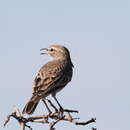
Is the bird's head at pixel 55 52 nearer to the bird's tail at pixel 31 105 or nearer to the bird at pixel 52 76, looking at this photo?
the bird at pixel 52 76

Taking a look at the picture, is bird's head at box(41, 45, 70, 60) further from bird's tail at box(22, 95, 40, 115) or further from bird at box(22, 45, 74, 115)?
bird's tail at box(22, 95, 40, 115)

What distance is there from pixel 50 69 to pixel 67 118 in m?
5.10

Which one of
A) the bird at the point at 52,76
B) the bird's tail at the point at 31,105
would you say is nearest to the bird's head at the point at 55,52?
the bird at the point at 52,76

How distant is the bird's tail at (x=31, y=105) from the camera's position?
8.83 m

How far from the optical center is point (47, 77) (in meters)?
10.4

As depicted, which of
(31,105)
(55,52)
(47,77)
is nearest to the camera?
(31,105)

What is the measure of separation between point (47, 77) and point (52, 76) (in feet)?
0.79

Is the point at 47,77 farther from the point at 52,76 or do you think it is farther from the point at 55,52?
the point at 55,52

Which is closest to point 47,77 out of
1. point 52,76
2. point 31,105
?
point 52,76

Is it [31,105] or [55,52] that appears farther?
[55,52]

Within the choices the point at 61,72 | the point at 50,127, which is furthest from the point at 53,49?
the point at 50,127

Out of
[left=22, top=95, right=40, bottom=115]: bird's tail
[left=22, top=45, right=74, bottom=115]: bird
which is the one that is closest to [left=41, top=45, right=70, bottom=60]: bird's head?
[left=22, top=45, right=74, bottom=115]: bird

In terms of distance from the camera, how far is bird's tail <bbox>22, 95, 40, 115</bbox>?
8.83 m

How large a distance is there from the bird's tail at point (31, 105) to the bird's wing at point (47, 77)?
0.16m
